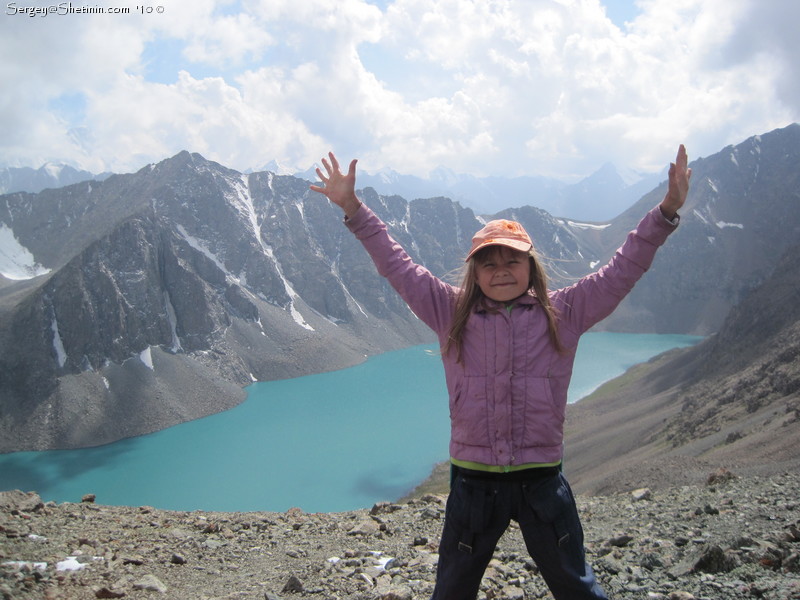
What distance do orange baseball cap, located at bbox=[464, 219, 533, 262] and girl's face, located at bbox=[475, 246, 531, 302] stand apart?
0.28 ft

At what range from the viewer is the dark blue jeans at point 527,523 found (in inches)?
154

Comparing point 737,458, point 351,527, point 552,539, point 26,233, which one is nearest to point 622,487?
point 737,458

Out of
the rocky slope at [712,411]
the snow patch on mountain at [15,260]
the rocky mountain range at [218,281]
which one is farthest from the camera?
the snow patch on mountain at [15,260]

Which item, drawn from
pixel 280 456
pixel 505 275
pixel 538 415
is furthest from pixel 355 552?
pixel 280 456

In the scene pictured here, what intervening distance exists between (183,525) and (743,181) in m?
202

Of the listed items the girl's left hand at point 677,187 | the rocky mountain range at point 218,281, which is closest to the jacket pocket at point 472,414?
the girl's left hand at point 677,187

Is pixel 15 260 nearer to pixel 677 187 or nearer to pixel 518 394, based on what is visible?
pixel 518 394

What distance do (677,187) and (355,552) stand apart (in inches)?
308

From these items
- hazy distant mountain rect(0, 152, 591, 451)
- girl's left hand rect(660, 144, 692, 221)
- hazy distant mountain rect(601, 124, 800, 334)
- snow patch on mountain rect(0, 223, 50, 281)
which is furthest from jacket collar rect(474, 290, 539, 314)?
hazy distant mountain rect(601, 124, 800, 334)

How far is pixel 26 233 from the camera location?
142250mm

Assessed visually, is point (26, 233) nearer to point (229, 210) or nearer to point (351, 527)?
point (229, 210)

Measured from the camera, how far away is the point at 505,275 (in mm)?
4109

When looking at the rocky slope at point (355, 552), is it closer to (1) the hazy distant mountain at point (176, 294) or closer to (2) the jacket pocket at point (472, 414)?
(2) the jacket pocket at point (472, 414)

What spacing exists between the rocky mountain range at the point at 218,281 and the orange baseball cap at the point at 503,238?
53384mm
